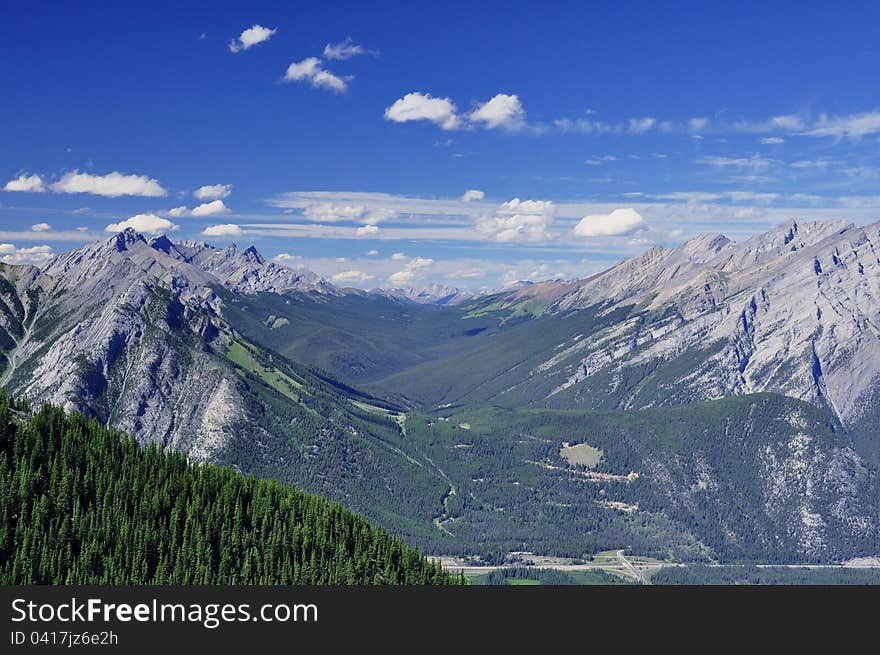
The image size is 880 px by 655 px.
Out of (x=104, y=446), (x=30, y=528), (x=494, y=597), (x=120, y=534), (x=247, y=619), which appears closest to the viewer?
(x=247, y=619)

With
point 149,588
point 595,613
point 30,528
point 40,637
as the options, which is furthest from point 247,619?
point 30,528

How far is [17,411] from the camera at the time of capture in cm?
17000

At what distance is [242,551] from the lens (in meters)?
151

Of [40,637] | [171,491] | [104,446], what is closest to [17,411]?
[104,446]

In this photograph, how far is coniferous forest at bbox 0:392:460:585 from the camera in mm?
131625

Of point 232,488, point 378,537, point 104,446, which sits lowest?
point 378,537

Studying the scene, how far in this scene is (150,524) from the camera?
143875mm

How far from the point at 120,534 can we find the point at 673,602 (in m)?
110

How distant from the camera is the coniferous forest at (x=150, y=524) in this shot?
432ft

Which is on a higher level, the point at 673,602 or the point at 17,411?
the point at 17,411

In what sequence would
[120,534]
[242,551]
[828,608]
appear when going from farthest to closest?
[242,551]
[120,534]
[828,608]

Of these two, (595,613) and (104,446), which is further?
(104,446)

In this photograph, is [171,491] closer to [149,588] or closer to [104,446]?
[104,446]

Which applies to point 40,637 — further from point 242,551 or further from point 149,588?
point 242,551
